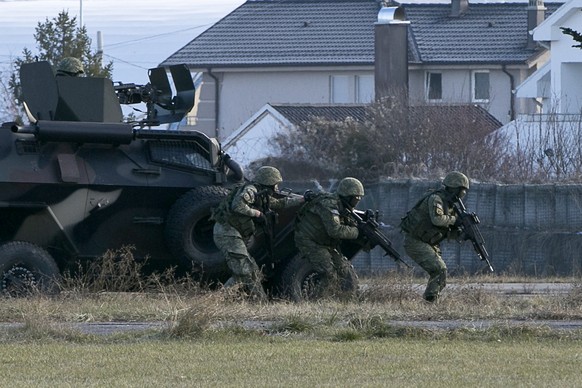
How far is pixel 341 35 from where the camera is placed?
→ 177ft

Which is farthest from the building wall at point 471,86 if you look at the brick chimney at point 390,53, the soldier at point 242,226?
the soldier at point 242,226

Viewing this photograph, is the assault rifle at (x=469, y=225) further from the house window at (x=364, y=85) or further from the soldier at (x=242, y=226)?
the house window at (x=364, y=85)

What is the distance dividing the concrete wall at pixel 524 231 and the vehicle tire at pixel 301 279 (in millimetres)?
7847

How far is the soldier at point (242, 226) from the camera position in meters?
16.3

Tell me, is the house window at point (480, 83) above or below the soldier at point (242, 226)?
above

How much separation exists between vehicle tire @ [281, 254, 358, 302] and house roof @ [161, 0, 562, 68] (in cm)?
3417

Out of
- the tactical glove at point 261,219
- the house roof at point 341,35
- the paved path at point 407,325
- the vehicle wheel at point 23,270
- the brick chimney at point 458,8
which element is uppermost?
the brick chimney at point 458,8

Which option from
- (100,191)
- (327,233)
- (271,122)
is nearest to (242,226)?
(327,233)

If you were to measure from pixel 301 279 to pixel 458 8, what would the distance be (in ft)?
127

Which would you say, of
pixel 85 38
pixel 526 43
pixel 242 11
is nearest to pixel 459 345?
pixel 85 38

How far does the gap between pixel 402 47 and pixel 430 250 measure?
1088 inches

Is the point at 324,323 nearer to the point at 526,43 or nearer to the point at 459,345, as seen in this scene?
the point at 459,345

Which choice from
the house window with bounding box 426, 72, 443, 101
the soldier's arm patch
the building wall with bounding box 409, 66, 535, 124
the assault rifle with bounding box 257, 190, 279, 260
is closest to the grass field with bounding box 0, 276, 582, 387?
the assault rifle with bounding box 257, 190, 279, 260

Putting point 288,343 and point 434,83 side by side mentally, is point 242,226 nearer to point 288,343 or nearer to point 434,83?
point 288,343
